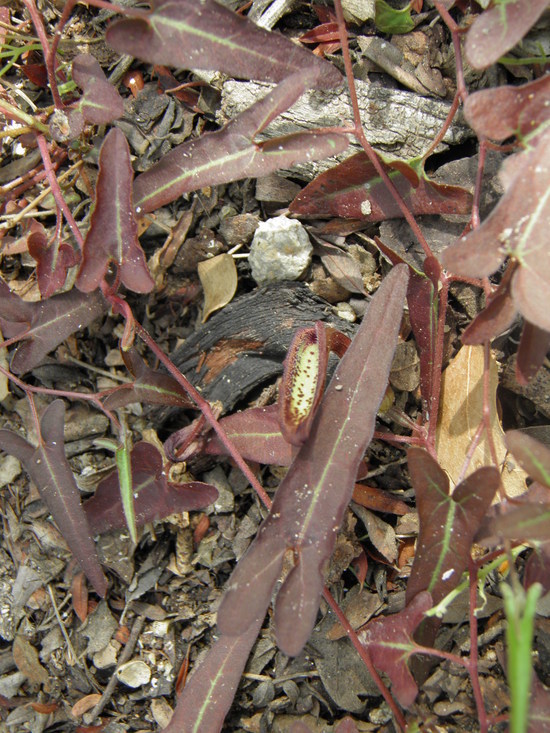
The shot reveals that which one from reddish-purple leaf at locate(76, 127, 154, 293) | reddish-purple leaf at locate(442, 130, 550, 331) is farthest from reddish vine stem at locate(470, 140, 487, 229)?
reddish-purple leaf at locate(76, 127, 154, 293)

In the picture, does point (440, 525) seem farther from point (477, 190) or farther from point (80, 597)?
point (80, 597)

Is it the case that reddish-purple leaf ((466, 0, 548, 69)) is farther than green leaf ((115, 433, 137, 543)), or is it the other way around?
green leaf ((115, 433, 137, 543))

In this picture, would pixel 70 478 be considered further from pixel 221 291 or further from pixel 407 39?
pixel 407 39

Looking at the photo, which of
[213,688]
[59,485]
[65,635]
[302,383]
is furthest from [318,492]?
[65,635]

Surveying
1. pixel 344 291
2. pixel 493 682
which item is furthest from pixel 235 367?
pixel 493 682

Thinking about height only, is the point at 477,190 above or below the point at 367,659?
above

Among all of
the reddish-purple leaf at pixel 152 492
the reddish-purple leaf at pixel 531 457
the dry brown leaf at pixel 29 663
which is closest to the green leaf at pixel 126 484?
the reddish-purple leaf at pixel 152 492

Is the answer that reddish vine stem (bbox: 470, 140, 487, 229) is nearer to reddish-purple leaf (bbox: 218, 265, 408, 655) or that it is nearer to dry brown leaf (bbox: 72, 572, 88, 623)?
reddish-purple leaf (bbox: 218, 265, 408, 655)
